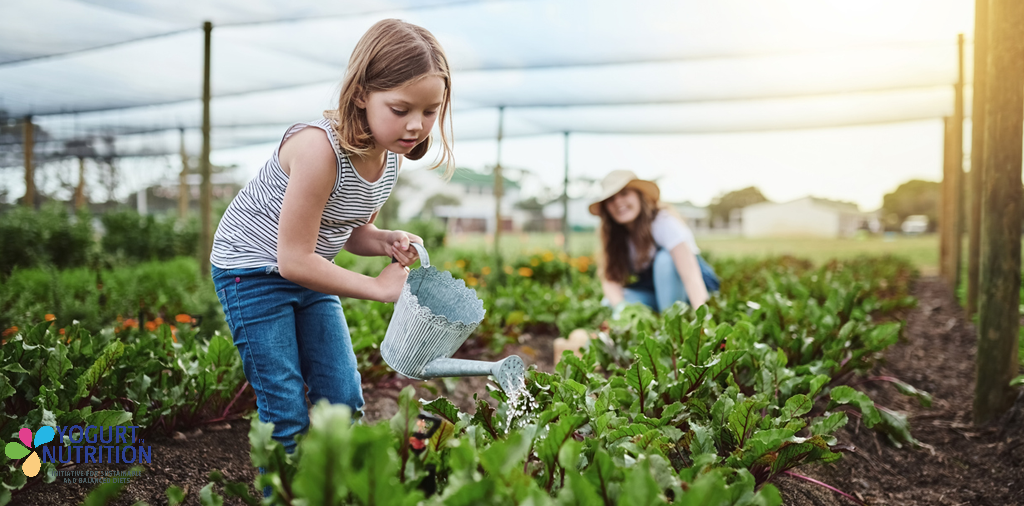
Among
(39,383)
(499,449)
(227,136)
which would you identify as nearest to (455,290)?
(499,449)

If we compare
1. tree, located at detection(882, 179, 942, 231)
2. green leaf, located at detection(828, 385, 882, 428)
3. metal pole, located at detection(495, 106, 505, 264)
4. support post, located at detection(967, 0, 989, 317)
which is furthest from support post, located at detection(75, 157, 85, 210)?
tree, located at detection(882, 179, 942, 231)

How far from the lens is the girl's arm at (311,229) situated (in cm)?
158

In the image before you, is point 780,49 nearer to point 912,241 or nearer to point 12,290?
point 12,290

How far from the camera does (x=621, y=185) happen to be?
13.5 feet

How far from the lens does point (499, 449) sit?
104 cm

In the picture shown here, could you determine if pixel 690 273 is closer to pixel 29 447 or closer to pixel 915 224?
pixel 29 447

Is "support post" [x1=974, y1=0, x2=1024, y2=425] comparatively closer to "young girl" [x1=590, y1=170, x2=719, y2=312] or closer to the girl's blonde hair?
"young girl" [x1=590, y1=170, x2=719, y2=312]

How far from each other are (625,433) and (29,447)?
1.54 meters

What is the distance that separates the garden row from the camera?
3.28 feet

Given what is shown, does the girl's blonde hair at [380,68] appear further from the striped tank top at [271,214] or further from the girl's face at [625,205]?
the girl's face at [625,205]

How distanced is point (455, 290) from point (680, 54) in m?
4.35

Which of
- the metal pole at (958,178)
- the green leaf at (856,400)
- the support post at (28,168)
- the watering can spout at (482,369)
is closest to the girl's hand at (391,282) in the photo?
the watering can spout at (482,369)

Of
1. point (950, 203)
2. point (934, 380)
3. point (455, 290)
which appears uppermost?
point (950, 203)

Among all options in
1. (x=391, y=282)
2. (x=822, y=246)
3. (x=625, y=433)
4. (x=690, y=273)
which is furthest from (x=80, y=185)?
(x=822, y=246)
